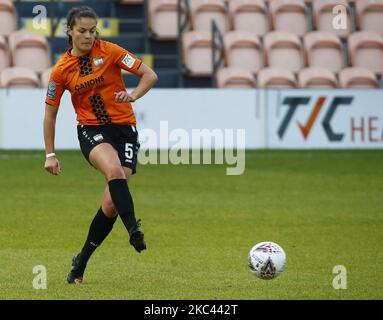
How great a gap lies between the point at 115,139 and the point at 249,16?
1566 cm

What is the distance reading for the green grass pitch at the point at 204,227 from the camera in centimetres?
912

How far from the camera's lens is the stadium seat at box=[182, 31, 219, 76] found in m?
23.8

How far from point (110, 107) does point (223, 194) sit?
22.2 feet

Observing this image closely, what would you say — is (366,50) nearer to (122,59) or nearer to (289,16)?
(289,16)

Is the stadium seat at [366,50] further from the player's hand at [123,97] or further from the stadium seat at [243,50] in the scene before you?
the player's hand at [123,97]

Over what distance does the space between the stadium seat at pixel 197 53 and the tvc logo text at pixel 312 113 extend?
2.44 m

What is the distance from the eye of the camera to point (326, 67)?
24.4 metres

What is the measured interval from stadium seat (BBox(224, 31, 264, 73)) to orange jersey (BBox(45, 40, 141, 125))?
47.9 feet

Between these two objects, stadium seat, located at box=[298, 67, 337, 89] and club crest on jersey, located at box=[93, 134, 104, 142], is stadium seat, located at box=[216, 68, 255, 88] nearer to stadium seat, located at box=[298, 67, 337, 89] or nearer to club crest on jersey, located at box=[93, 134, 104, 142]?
stadium seat, located at box=[298, 67, 337, 89]

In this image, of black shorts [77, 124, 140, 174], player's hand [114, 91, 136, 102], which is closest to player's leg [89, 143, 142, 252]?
black shorts [77, 124, 140, 174]
